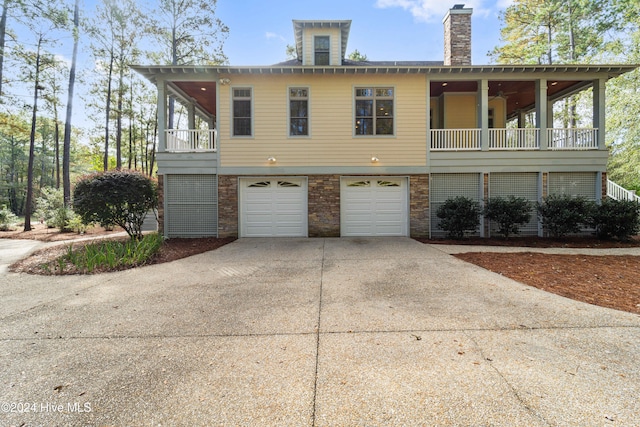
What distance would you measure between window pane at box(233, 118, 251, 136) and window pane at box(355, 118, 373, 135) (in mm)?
3818

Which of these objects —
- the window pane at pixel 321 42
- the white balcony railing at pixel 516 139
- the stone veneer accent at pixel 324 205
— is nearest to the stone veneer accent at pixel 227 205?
the stone veneer accent at pixel 324 205

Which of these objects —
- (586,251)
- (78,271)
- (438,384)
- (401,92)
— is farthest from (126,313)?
(586,251)

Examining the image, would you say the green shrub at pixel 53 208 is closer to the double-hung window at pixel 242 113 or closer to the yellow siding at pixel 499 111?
the double-hung window at pixel 242 113

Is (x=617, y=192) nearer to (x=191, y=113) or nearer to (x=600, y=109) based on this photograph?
(x=600, y=109)

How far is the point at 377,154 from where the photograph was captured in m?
9.99

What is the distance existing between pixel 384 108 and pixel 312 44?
374 centimetres

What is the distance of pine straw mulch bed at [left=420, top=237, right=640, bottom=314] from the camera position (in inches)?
167

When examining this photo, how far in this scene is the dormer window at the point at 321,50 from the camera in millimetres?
10773

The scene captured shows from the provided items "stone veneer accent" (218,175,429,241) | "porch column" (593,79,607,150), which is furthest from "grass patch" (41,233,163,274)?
"porch column" (593,79,607,150)

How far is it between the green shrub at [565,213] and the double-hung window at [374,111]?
18.7 feet

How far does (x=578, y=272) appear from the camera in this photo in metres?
5.59

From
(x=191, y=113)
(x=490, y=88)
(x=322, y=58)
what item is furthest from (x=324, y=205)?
(x=490, y=88)

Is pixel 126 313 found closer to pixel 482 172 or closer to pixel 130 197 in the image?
pixel 130 197

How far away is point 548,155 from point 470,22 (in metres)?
5.96
